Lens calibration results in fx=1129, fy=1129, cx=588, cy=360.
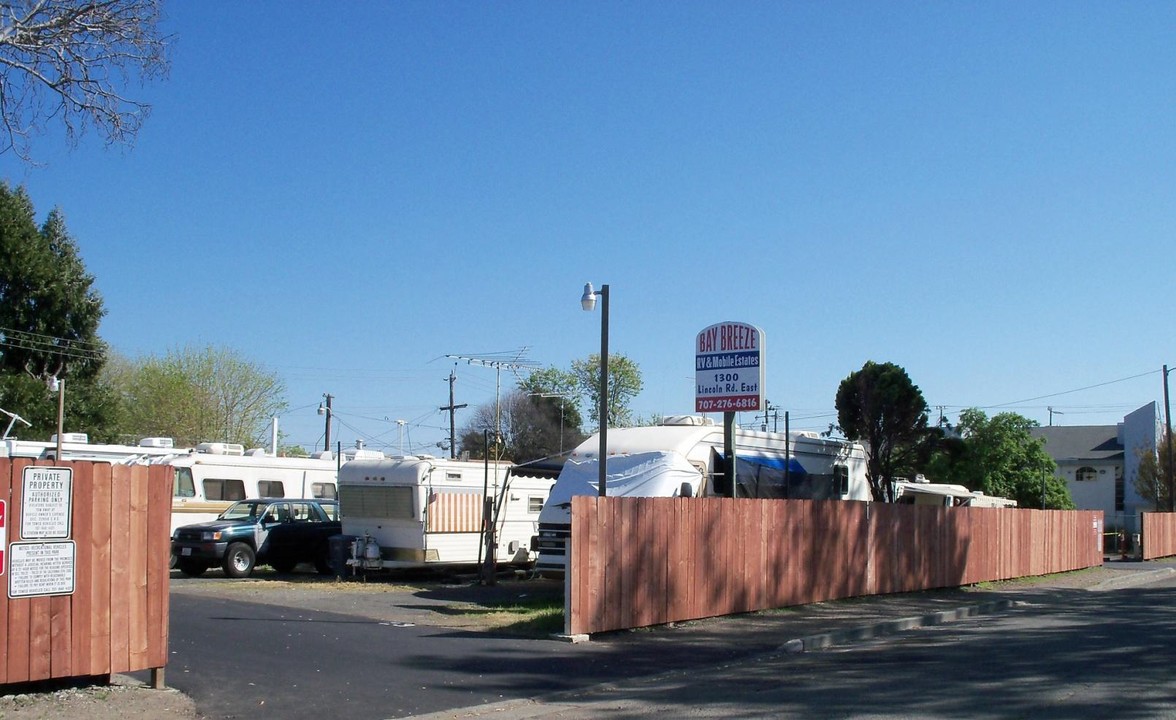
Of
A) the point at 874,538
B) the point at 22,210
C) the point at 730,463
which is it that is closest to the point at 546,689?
the point at 730,463

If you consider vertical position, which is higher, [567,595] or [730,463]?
[730,463]

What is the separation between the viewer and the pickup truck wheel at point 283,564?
81.3 ft

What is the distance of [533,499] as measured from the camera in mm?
24812

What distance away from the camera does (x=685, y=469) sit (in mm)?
19156

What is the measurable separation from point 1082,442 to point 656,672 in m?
66.7

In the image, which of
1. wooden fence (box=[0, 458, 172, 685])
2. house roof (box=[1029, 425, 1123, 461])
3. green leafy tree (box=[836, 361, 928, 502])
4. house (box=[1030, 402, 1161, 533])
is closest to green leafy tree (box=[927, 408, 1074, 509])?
green leafy tree (box=[836, 361, 928, 502])

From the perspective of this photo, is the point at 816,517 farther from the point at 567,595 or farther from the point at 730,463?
the point at 567,595

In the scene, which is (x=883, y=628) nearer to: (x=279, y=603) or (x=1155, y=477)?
(x=279, y=603)

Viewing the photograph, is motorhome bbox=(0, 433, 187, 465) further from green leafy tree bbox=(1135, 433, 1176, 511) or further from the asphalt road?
green leafy tree bbox=(1135, 433, 1176, 511)

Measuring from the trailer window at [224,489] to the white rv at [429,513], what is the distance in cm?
511

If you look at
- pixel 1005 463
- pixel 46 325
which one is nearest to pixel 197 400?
pixel 46 325

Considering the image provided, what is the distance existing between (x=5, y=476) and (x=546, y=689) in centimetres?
507

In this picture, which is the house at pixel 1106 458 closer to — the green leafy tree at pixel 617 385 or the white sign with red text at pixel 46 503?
the green leafy tree at pixel 617 385

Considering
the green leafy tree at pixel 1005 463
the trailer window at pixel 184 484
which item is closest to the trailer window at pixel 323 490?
the trailer window at pixel 184 484
